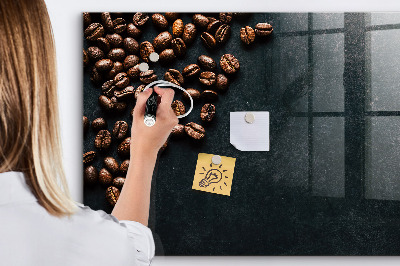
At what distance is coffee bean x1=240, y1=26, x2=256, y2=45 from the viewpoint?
112 centimetres

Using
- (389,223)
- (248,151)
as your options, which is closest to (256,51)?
(248,151)

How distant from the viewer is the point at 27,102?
1.57ft

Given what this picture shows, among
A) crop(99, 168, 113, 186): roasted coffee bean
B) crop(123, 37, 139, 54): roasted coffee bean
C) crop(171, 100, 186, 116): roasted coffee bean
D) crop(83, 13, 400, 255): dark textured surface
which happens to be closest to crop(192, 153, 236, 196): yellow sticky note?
crop(83, 13, 400, 255): dark textured surface

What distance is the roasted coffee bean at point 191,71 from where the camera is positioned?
3.67 feet

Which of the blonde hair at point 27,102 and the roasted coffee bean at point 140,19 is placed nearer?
the blonde hair at point 27,102

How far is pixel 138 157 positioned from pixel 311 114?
588mm

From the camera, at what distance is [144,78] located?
1126 mm

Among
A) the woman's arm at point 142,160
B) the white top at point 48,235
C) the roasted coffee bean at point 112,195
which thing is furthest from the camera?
the roasted coffee bean at point 112,195

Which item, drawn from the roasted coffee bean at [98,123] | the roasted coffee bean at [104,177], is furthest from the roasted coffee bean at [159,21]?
the roasted coffee bean at [104,177]

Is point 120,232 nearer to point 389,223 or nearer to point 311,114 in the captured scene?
point 311,114

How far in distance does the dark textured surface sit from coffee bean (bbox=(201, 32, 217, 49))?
2 cm

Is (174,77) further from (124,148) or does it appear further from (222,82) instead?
(124,148)

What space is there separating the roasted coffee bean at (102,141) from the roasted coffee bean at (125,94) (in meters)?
0.11

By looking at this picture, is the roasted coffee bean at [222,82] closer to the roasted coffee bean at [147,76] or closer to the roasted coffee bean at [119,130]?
the roasted coffee bean at [147,76]
